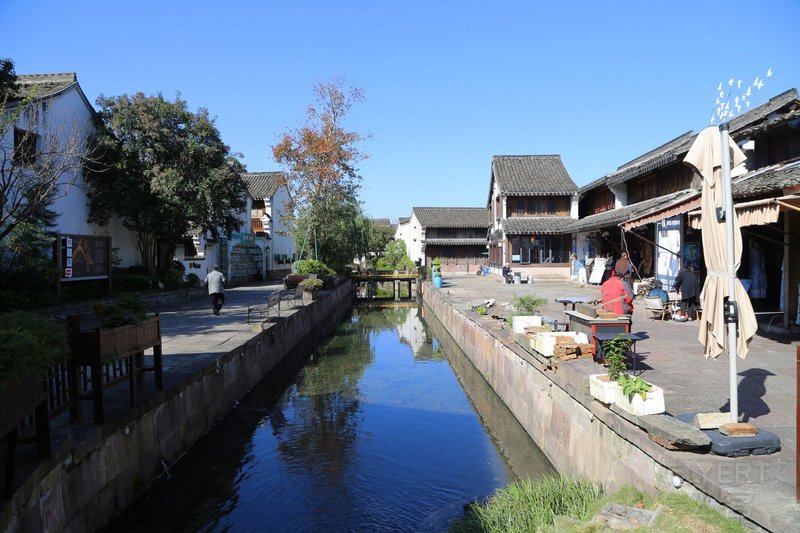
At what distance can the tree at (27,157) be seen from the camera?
11.7 m

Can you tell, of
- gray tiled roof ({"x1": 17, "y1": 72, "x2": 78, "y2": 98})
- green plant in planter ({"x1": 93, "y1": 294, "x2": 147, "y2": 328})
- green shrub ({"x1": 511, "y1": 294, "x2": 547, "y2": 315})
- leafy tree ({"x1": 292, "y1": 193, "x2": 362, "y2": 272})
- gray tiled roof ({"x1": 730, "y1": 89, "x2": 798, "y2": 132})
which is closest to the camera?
green plant in planter ({"x1": 93, "y1": 294, "x2": 147, "y2": 328})

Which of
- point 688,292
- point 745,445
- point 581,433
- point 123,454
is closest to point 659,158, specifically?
point 688,292

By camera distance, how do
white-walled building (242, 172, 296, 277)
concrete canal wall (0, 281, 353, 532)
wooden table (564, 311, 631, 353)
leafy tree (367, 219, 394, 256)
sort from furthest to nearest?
1. leafy tree (367, 219, 394, 256)
2. white-walled building (242, 172, 296, 277)
3. wooden table (564, 311, 631, 353)
4. concrete canal wall (0, 281, 353, 532)

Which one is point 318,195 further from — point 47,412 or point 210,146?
point 47,412

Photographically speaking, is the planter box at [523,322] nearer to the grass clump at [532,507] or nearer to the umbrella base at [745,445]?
the grass clump at [532,507]

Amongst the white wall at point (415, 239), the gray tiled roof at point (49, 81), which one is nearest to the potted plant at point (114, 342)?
the gray tiled roof at point (49, 81)

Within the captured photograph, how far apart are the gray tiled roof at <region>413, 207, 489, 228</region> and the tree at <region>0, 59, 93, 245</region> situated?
35600mm

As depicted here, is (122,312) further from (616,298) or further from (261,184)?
(261,184)

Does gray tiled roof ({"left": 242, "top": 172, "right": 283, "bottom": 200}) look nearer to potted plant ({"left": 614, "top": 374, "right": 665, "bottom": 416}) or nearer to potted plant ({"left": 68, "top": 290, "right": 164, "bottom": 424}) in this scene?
potted plant ({"left": 68, "top": 290, "right": 164, "bottom": 424})

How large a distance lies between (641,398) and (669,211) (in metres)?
3.72

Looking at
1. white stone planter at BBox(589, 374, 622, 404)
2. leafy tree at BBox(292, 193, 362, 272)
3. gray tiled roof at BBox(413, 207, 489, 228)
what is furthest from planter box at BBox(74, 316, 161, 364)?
gray tiled roof at BBox(413, 207, 489, 228)

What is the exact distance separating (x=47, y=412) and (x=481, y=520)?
3.85 m

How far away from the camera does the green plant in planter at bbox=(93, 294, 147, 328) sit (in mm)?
5574

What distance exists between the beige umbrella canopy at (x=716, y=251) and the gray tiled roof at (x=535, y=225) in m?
26.7
